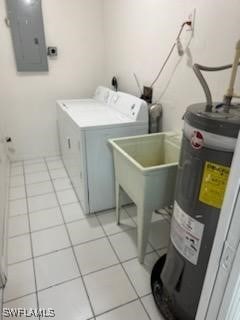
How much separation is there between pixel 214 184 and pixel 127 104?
1448 millimetres

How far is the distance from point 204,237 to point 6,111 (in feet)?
9.45

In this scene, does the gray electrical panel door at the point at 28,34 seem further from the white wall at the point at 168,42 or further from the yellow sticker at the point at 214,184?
the yellow sticker at the point at 214,184

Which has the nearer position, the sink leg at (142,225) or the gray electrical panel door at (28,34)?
the sink leg at (142,225)

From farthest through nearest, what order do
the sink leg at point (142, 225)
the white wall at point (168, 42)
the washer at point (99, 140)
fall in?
1. the washer at point (99, 140)
2. the sink leg at point (142, 225)
3. the white wall at point (168, 42)

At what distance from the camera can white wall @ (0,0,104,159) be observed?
2729 millimetres

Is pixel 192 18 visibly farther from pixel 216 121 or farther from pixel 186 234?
pixel 186 234

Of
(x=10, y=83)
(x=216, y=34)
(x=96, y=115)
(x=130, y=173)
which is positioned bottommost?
(x=130, y=173)

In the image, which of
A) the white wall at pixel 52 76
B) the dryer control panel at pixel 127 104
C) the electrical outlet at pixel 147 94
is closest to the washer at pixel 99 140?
the dryer control panel at pixel 127 104

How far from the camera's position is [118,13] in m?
2.49

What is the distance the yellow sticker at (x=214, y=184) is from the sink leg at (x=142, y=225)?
0.60m

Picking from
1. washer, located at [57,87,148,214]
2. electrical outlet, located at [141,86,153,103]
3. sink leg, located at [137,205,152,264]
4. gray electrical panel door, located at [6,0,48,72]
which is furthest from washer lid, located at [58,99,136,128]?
sink leg, located at [137,205,152,264]

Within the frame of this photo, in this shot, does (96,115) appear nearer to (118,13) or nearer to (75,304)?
(118,13)

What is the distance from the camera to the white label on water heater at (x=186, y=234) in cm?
99

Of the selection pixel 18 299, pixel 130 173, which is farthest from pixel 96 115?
pixel 18 299
